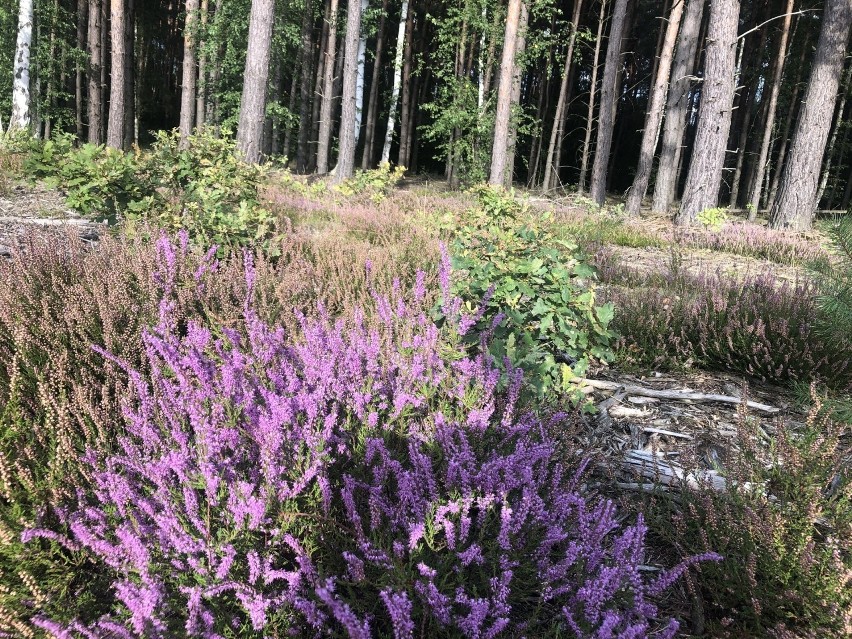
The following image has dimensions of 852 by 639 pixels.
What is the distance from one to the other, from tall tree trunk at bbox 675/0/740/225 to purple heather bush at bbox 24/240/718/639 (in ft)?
30.6

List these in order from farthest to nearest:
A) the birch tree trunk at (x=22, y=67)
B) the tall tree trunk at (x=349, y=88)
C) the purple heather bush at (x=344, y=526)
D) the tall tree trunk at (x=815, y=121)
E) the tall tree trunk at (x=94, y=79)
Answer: the tall tree trunk at (x=94, y=79)
the birch tree trunk at (x=22, y=67)
the tall tree trunk at (x=349, y=88)
the tall tree trunk at (x=815, y=121)
the purple heather bush at (x=344, y=526)

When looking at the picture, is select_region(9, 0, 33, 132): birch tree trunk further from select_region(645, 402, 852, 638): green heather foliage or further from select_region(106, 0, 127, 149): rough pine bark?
select_region(645, 402, 852, 638): green heather foliage

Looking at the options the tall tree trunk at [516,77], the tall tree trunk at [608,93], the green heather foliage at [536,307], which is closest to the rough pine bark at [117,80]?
the tall tree trunk at [516,77]

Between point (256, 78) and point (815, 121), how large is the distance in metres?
10.2

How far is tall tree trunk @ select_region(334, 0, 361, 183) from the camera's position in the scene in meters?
13.3

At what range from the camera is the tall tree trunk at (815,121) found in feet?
31.1

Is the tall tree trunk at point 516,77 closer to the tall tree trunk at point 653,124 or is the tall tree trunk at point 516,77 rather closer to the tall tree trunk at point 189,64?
the tall tree trunk at point 653,124

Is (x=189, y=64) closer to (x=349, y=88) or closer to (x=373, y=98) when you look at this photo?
(x=373, y=98)

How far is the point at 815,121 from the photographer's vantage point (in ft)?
31.8

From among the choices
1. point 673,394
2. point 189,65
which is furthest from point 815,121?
point 189,65

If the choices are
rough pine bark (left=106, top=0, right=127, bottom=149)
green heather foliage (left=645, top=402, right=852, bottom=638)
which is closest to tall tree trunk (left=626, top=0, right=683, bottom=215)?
green heather foliage (left=645, top=402, right=852, bottom=638)

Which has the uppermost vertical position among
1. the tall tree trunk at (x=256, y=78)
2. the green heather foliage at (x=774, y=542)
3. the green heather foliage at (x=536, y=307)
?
the tall tree trunk at (x=256, y=78)

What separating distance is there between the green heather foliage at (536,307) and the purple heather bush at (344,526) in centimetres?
60

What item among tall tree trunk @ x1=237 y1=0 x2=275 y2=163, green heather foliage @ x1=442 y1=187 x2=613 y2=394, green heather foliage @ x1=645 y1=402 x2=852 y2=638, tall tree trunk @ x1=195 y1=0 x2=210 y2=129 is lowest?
green heather foliage @ x1=645 y1=402 x2=852 y2=638
